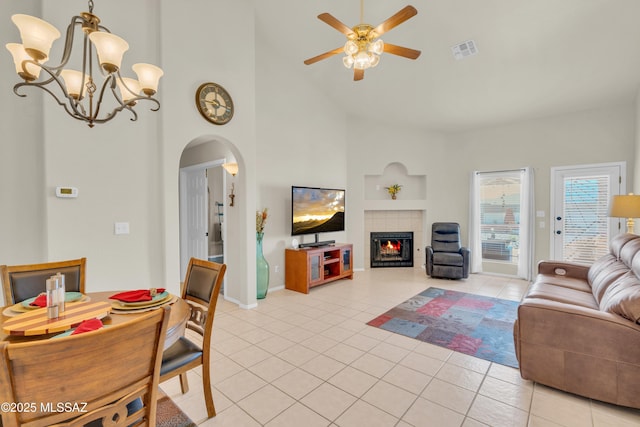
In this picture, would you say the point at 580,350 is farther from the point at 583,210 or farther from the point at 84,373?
the point at 583,210

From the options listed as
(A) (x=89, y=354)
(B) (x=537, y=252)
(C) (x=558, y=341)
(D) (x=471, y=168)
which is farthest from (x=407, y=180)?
(A) (x=89, y=354)

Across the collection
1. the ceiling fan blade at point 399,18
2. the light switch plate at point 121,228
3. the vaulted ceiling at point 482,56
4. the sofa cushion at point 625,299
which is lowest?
the sofa cushion at point 625,299

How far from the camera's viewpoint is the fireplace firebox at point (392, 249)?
21.1 feet

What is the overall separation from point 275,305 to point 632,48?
17.9 feet

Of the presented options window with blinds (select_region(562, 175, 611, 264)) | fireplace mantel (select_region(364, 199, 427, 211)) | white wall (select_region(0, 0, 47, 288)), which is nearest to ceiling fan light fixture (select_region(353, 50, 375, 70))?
white wall (select_region(0, 0, 47, 288))

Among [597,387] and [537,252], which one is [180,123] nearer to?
[597,387]

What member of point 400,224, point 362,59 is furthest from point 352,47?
point 400,224

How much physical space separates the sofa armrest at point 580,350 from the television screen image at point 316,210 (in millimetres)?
3224

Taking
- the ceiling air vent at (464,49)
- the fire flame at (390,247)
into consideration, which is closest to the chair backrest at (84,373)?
the ceiling air vent at (464,49)

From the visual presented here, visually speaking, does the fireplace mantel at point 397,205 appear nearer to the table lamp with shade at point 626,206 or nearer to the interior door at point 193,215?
the table lamp with shade at point 626,206

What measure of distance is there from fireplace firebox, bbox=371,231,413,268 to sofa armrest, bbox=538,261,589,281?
114 inches

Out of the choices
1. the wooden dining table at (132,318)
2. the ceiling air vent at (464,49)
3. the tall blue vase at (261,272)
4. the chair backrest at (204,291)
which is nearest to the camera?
the wooden dining table at (132,318)

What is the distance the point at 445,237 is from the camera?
228 inches

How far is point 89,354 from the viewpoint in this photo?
0.89m
